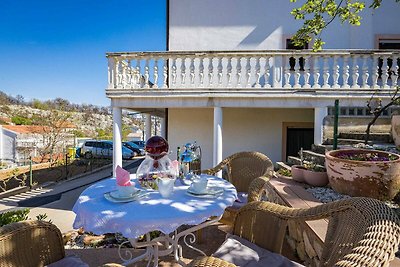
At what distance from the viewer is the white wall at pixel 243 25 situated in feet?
24.1

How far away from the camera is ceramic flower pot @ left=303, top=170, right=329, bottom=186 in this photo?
11.5ft

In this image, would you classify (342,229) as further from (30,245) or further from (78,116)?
(78,116)

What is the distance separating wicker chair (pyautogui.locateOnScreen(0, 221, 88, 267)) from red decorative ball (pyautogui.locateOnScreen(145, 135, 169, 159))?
88 centimetres

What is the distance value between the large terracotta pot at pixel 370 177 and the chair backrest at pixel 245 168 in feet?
2.93

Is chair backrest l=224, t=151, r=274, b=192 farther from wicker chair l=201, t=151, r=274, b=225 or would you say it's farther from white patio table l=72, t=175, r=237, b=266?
white patio table l=72, t=175, r=237, b=266

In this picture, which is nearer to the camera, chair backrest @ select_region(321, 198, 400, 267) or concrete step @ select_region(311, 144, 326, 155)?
chair backrest @ select_region(321, 198, 400, 267)

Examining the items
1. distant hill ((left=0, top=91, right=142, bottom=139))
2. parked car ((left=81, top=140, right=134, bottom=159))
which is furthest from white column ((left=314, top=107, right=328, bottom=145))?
distant hill ((left=0, top=91, right=142, bottom=139))

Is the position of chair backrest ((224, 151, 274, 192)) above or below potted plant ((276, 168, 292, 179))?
above

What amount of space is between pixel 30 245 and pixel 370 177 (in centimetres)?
313

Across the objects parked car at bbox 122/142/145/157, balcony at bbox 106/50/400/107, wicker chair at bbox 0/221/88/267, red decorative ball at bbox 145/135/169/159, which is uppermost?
balcony at bbox 106/50/400/107

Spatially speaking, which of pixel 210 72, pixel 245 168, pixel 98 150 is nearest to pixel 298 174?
pixel 245 168

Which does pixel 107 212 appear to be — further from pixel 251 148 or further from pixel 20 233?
pixel 251 148

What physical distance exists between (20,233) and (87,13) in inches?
581

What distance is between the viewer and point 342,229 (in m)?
1.32
